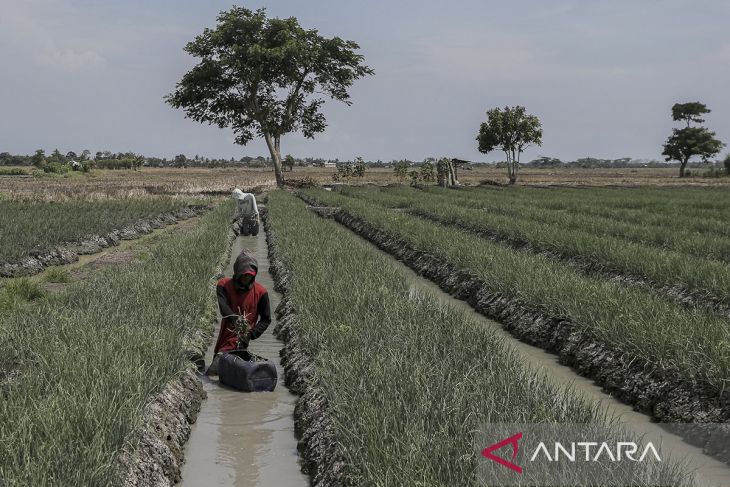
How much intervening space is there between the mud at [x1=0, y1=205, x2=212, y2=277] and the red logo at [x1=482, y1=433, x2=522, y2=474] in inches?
423

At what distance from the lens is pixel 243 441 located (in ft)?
16.9

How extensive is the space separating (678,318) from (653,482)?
3.61 metres

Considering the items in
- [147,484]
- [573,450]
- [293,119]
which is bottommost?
[147,484]

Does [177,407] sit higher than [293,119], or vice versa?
[293,119]

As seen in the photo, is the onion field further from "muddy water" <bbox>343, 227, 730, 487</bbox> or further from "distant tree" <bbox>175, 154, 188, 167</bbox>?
"distant tree" <bbox>175, 154, 188, 167</bbox>

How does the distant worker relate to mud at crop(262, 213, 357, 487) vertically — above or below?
above

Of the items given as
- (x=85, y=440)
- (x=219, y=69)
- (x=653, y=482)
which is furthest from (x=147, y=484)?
(x=219, y=69)

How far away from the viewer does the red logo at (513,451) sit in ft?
11.4

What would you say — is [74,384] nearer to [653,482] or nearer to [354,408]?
[354,408]

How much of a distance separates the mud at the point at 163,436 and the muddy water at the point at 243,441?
93 millimetres

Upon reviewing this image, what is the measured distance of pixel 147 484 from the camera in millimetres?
4035

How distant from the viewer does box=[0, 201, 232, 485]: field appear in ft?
11.5

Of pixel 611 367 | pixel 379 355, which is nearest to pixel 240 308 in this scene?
pixel 379 355

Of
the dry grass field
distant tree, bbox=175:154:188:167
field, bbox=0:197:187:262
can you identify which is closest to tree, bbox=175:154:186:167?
distant tree, bbox=175:154:188:167
